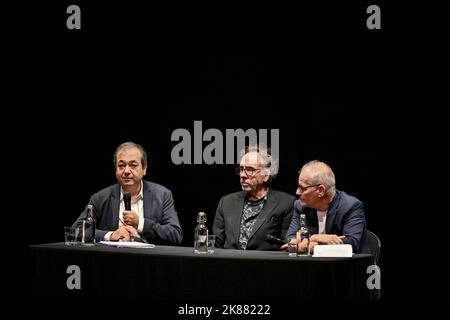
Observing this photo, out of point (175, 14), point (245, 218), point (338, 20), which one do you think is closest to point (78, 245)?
point (245, 218)

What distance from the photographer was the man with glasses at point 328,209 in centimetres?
428

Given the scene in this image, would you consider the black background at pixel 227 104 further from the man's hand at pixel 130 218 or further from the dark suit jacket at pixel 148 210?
the man's hand at pixel 130 218

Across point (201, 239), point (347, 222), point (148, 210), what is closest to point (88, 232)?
point (148, 210)

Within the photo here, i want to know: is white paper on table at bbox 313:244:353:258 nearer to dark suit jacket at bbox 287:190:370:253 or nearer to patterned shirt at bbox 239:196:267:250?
dark suit jacket at bbox 287:190:370:253

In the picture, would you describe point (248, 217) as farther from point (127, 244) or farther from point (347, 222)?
point (127, 244)

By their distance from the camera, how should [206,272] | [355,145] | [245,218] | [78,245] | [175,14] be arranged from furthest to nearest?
1. [175,14]
2. [355,145]
3. [245,218]
4. [78,245]
5. [206,272]

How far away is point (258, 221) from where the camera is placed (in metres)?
4.74

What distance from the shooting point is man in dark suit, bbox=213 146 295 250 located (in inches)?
186

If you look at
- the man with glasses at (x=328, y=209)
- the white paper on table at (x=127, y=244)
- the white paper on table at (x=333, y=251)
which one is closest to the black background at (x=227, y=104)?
the man with glasses at (x=328, y=209)

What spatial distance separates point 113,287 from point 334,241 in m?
1.31

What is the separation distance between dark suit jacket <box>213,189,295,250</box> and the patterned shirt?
0.11ft

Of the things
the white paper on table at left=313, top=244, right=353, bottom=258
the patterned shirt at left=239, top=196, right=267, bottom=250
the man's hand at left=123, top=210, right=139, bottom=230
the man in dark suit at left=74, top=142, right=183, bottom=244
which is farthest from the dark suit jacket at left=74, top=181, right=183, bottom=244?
the white paper on table at left=313, top=244, right=353, bottom=258

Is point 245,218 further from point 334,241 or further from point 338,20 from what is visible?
point 338,20

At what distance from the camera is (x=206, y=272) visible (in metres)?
3.91
